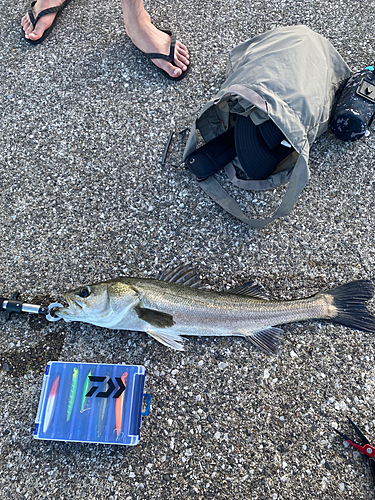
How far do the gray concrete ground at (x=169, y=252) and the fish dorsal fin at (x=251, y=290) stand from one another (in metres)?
A: 0.18

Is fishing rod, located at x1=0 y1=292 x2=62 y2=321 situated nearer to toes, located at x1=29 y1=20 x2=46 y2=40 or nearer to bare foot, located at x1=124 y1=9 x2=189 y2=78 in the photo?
bare foot, located at x1=124 y1=9 x2=189 y2=78

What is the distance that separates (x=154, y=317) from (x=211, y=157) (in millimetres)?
1711

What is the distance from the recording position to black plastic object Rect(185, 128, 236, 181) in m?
3.26

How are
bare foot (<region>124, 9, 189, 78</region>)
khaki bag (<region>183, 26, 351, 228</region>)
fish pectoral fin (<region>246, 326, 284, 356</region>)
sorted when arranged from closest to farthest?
khaki bag (<region>183, 26, 351, 228</region>)
fish pectoral fin (<region>246, 326, 284, 356</region>)
bare foot (<region>124, 9, 189, 78</region>)

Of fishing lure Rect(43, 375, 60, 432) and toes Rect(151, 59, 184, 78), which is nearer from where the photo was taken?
fishing lure Rect(43, 375, 60, 432)

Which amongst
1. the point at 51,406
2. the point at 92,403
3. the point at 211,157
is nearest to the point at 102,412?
the point at 92,403

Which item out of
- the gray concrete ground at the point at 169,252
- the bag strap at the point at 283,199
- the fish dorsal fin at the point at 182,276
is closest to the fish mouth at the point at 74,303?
the gray concrete ground at the point at 169,252

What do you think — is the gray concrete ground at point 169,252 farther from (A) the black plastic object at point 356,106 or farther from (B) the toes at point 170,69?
(A) the black plastic object at point 356,106

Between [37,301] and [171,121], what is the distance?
239cm

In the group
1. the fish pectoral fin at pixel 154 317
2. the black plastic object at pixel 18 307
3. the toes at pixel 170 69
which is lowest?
the black plastic object at pixel 18 307

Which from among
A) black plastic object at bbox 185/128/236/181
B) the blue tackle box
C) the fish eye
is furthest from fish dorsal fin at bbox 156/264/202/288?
black plastic object at bbox 185/128/236/181

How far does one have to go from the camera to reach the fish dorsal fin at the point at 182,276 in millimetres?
2934

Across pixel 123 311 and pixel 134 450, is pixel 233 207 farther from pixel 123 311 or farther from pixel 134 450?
pixel 134 450

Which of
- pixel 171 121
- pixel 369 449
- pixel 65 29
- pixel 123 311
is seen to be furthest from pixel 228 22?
pixel 369 449
